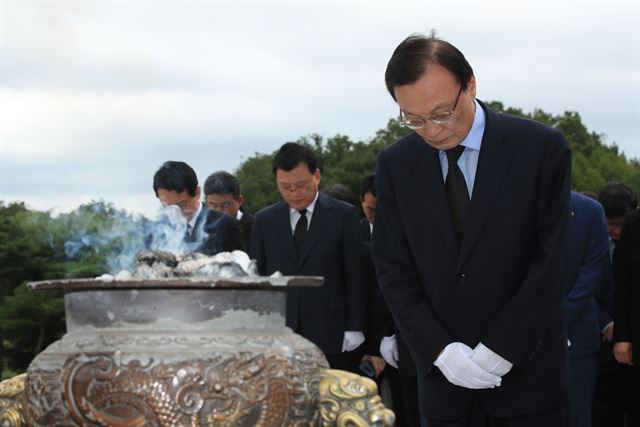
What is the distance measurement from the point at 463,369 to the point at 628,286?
3992 mm

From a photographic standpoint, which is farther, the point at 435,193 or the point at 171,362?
the point at 435,193

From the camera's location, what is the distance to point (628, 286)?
7.56m

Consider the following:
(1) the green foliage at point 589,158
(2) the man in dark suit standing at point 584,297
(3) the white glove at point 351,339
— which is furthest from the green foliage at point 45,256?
(1) the green foliage at point 589,158

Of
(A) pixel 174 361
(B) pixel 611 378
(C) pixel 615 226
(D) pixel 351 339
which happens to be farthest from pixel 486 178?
(C) pixel 615 226

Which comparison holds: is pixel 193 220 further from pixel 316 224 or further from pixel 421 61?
pixel 421 61

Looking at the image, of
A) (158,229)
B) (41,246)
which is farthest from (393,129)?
(158,229)

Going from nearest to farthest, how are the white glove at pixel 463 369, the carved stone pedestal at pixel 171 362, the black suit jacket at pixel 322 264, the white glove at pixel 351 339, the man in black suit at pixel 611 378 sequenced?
the carved stone pedestal at pixel 171 362, the white glove at pixel 463 369, the black suit jacket at pixel 322 264, the white glove at pixel 351 339, the man in black suit at pixel 611 378

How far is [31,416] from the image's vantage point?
146 inches

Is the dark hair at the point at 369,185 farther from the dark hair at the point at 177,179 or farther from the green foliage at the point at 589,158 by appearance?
the green foliage at the point at 589,158

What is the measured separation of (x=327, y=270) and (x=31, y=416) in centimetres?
360

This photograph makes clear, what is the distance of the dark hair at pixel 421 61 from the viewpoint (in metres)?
3.96

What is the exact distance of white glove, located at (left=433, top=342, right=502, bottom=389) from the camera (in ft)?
12.7

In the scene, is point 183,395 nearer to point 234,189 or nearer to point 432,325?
point 432,325

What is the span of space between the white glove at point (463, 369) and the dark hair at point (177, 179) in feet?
12.0
